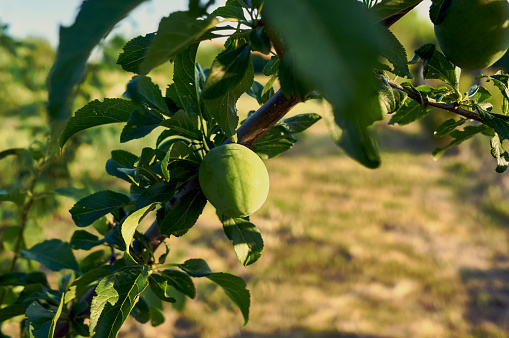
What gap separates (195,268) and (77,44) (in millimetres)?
365

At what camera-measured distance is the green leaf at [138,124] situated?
0.42m

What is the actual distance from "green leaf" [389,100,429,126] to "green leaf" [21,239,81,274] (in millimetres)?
511

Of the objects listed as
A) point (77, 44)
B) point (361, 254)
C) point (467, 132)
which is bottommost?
point (361, 254)

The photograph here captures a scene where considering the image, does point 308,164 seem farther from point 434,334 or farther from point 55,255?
point 55,255

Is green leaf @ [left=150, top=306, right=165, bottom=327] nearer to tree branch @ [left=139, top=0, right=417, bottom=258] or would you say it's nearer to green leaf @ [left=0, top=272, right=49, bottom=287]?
green leaf @ [left=0, top=272, right=49, bottom=287]

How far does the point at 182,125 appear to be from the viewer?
16.8 inches

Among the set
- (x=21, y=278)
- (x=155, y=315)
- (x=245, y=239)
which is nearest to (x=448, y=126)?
(x=245, y=239)

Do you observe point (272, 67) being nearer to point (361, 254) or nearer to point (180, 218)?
point (180, 218)

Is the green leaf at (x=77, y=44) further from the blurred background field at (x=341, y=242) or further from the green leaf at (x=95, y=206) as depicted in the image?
the blurred background field at (x=341, y=242)

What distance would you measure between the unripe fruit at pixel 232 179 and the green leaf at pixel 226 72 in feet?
0.27

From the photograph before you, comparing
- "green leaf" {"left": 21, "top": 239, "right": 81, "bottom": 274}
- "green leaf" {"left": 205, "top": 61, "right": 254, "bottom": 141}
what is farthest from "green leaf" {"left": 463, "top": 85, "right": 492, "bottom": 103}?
"green leaf" {"left": 21, "top": 239, "right": 81, "bottom": 274}

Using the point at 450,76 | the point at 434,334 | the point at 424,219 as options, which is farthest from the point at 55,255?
the point at 424,219

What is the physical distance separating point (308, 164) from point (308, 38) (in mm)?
3525

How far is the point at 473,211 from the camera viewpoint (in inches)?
112
